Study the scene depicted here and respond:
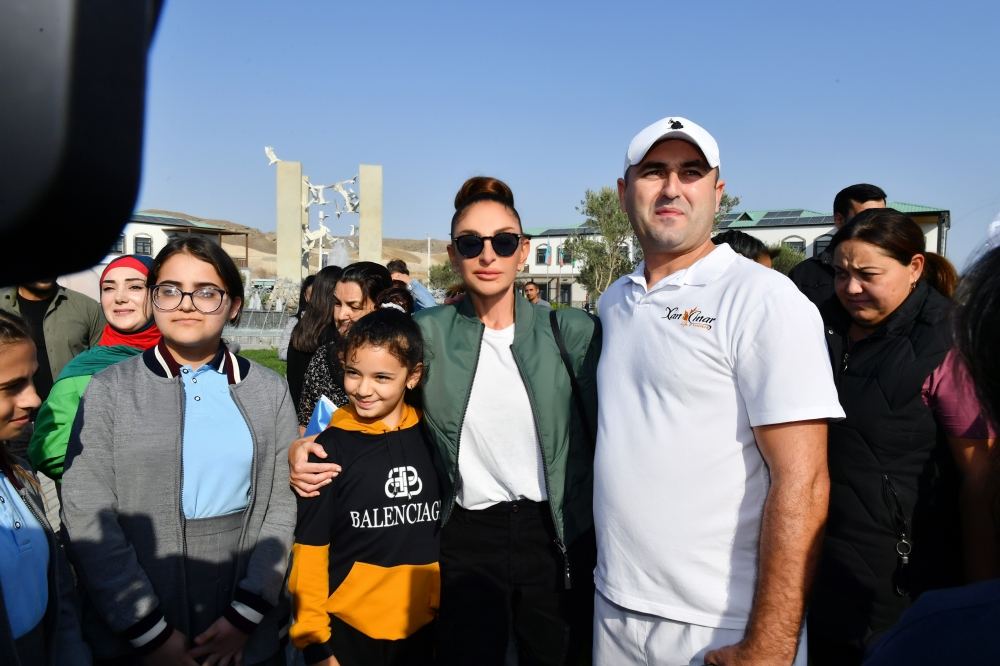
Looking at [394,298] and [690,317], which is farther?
[394,298]

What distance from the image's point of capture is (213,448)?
2.54 metres

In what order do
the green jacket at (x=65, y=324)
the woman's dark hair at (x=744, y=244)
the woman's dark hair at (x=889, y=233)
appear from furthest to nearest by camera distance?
the green jacket at (x=65, y=324) < the woman's dark hair at (x=744, y=244) < the woman's dark hair at (x=889, y=233)

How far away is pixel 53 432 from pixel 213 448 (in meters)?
0.73

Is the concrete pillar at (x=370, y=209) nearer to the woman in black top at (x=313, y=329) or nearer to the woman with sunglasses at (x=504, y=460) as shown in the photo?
the woman in black top at (x=313, y=329)

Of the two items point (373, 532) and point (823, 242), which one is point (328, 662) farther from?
point (823, 242)

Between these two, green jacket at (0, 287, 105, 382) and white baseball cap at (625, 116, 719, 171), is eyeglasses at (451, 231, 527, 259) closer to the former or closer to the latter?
white baseball cap at (625, 116, 719, 171)

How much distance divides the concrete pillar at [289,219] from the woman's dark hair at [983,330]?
36155 millimetres

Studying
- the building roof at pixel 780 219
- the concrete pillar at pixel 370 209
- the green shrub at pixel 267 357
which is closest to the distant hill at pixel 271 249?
the concrete pillar at pixel 370 209

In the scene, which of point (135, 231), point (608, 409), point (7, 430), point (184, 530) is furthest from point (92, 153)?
point (135, 231)

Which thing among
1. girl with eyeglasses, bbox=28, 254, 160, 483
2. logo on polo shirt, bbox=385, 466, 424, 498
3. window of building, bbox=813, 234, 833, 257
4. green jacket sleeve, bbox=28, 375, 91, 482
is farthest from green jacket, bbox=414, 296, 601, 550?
window of building, bbox=813, 234, 833, 257

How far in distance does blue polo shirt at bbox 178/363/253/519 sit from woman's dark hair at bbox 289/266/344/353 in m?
1.92

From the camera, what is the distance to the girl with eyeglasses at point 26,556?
83.7 inches

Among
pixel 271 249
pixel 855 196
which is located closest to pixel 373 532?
pixel 855 196

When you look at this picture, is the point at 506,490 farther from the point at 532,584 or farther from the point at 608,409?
the point at 608,409
